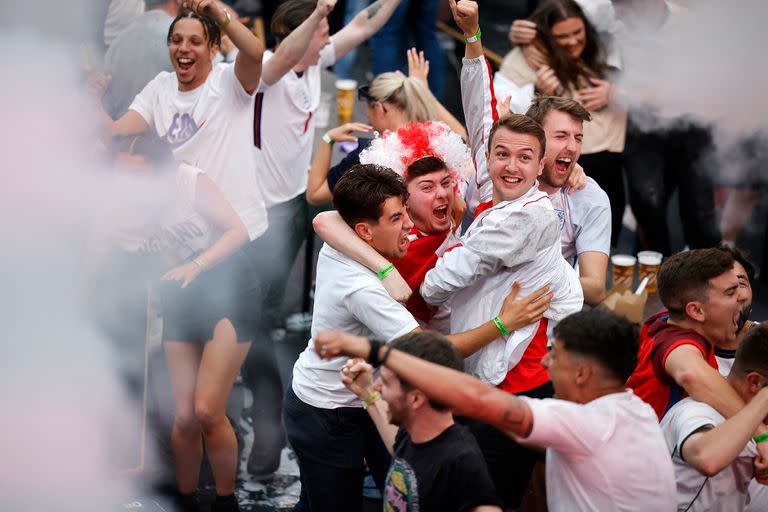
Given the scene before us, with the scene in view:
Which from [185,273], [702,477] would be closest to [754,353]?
[702,477]

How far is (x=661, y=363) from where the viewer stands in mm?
2648

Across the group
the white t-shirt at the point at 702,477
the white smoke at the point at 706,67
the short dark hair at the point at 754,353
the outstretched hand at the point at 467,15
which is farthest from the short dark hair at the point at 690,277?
the white smoke at the point at 706,67

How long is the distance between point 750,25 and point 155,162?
2.74 m

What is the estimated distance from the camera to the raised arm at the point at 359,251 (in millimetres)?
2770

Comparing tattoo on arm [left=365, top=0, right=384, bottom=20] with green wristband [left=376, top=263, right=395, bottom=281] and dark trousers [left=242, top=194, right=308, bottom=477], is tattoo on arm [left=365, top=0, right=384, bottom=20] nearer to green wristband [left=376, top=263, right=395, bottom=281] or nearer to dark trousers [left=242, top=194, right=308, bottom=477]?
dark trousers [left=242, top=194, right=308, bottom=477]

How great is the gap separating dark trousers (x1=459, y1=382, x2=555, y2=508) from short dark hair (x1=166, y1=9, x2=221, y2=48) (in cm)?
186

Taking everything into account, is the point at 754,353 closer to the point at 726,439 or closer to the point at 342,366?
the point at 726,439

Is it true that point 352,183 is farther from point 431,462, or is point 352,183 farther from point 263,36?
point 263,36

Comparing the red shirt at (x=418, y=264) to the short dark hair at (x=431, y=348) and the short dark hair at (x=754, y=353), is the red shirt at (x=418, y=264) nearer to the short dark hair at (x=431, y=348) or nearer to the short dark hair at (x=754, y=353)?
A: the short dark hair at (x=431, y=348)

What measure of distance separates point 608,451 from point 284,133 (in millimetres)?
2435

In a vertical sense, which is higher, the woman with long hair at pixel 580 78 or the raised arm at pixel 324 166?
the woman with long hair at pixel 580 78

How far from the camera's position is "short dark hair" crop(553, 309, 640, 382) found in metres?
2.25

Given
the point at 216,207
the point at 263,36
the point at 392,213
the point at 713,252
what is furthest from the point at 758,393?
the point at 263,36

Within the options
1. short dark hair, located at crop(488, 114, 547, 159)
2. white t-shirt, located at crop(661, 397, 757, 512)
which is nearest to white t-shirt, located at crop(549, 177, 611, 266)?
short dark hair, located at crop(488, 114, 547, 159)
